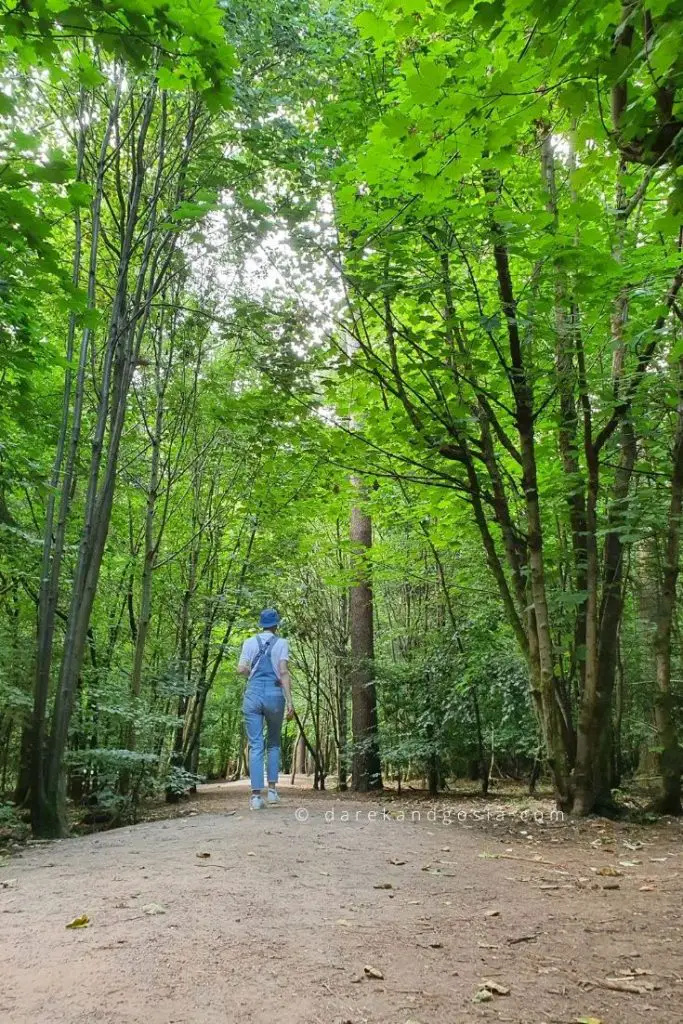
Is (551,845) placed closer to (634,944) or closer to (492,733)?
(634,944)

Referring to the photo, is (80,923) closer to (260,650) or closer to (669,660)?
(260,650)

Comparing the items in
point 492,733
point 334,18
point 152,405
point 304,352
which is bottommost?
point 492,733

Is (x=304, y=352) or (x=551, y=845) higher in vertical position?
(x=304, y=352)

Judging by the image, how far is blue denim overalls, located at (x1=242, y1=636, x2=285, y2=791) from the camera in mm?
6426

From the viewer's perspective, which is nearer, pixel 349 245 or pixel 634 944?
pixel 634 944

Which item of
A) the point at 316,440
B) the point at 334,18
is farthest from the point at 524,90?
the point at 334,18

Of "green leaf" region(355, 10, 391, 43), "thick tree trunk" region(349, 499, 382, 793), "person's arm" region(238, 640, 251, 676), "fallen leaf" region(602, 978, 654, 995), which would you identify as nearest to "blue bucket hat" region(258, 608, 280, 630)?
"person's arm" region(238, 640, 251, 676)

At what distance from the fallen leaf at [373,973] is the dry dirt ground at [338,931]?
0.03 m

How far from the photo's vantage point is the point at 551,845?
4.95 m

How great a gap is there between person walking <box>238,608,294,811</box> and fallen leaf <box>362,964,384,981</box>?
404 centimetres

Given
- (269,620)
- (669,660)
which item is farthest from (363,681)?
(669,660)

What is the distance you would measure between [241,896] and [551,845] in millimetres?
2779

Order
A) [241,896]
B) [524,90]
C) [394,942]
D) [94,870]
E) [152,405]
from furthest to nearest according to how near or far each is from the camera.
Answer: [152,405] < [94,870] < [241,896] < [524,90] < [394,942]

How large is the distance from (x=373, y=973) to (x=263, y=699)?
417cm
